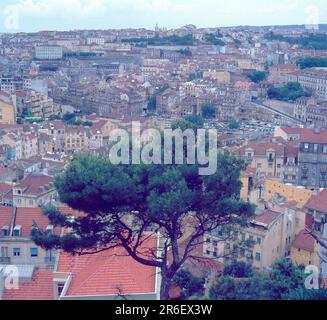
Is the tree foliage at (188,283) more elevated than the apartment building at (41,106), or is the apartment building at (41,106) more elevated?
the tree foliage at (188,283)

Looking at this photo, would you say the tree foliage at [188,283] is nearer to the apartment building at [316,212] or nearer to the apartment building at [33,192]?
the apartment building at [316,212]

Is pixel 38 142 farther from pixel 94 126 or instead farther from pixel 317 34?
pixel 317 34

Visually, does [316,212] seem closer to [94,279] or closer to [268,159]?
[268,159]

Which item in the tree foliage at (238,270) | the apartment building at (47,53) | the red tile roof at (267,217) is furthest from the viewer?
the apartment building at (47,53)

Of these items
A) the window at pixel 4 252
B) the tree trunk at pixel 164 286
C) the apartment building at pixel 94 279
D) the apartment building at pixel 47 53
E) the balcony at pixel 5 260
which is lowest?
the balcony at pixel 5 260

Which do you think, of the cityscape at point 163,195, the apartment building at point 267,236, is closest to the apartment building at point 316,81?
the cityscape at point 163,195

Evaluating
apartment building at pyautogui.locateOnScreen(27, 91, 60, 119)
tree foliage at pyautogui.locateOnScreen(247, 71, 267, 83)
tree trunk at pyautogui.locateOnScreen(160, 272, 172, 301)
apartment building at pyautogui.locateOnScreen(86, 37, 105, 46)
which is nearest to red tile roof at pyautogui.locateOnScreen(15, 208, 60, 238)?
tree trunk at pyautogui.locateOnScreen(160, 272, 172, 301)

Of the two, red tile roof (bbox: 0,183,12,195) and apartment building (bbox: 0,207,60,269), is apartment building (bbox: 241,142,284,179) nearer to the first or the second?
red tile roof (bbox: 0,183,12,195)

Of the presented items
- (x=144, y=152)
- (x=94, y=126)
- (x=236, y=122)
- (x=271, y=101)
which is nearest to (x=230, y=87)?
(x=271, y=101)
